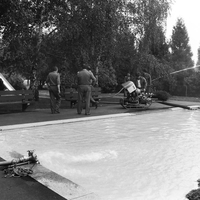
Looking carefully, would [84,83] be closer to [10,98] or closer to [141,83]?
[10,98]

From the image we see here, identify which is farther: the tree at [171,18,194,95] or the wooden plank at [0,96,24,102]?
the tree at [171,18,194,95]

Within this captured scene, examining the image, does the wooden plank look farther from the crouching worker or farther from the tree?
the tree

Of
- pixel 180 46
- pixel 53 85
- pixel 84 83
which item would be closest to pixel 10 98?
pixel 53 85

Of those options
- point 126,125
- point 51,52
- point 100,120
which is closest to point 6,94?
point 100,120

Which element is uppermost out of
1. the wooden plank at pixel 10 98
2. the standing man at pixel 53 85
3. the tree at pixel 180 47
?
the tree at pixel 180 47

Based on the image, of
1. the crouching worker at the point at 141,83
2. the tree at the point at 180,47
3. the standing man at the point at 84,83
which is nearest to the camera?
the standing man at the point at 84,83

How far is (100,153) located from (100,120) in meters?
5.16

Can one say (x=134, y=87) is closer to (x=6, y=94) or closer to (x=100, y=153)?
(x=6, y=94)

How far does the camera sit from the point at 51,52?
19891mm

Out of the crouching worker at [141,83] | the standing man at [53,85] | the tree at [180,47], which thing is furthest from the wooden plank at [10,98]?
the tree at [180,47]

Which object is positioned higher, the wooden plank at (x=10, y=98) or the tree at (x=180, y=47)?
the tree at (x=180, y=47)

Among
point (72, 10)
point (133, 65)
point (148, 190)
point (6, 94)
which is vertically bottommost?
point (148, 190)

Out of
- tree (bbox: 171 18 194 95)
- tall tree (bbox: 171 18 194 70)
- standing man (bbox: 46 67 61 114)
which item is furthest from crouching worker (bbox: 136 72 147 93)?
tall tree (bbox: 171 18 194 70)

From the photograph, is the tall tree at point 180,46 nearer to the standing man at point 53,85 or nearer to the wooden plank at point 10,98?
the standing man at point 53,85
